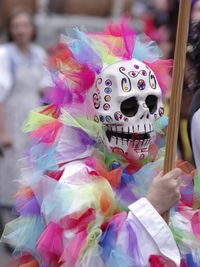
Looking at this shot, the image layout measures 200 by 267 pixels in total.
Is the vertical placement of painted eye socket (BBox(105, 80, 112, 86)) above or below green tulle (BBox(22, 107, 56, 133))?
above

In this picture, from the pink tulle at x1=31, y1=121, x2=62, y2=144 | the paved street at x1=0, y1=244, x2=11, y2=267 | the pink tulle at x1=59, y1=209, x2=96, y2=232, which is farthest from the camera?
the paved street at x1=0, y1=244, x2=11, y2=267

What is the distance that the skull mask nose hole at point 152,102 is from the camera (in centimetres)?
341

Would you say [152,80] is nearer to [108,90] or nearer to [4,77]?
[108,90]

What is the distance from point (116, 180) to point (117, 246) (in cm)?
27

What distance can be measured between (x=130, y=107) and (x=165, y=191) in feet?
1.28

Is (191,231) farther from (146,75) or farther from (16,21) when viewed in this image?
(16,21)

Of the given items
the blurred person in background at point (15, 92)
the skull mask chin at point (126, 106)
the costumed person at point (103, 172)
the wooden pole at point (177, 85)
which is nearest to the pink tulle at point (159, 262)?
A: the costumed person at point (103, 172)

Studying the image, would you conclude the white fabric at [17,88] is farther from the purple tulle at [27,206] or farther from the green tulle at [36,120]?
the purple tulle at [27,206]

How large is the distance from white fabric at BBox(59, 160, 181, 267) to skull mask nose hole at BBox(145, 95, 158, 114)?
1.34 feet

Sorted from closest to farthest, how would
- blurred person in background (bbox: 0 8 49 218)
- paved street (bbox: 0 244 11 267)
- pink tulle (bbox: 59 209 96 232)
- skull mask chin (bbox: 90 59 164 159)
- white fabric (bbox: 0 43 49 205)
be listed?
pink tulle (bbox: 59 209 96 232) → skull mask chin (bbox: 90 59 164 159) → paved street (bbox: 0 244 11 267) → blurred person in background (bbox: 0 8 49 218) → white fabric (bbox: 0 43 49 205)

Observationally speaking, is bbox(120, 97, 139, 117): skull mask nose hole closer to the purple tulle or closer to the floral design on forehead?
the floral design on forehead

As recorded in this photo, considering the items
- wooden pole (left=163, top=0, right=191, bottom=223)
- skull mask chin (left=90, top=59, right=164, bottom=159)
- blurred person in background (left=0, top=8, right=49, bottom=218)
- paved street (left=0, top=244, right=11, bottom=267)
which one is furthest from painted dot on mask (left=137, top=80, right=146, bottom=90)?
blurred person in background (left=0, top=8, right=49, bottom=218)

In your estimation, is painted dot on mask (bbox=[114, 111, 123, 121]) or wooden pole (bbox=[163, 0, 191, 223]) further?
painted dot on mask (bbox=[114, 111, 123, 121])

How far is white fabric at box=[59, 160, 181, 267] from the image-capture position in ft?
10.3
